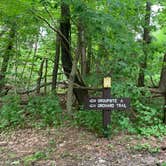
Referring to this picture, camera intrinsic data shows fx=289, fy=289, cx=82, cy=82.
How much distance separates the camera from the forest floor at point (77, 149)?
187 inches

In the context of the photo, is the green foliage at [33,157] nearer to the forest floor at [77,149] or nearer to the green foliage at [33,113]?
the forest floor at [77,149]

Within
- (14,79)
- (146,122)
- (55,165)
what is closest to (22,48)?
(14,79)

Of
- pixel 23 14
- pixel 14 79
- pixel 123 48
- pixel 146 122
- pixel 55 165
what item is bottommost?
pixel 55 165

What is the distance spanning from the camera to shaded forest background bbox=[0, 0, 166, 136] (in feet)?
18.6

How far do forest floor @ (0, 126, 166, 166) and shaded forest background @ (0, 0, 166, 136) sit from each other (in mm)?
388

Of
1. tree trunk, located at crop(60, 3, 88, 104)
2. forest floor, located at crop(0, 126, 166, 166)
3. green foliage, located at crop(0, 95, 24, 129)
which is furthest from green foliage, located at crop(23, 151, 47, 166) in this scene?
tree trunk, located at crop(60, 3, 88, 104)

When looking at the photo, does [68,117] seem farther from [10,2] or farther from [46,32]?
[46,32]

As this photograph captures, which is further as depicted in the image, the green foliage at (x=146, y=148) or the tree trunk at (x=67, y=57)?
the tree trunk at (x=67, y=57)

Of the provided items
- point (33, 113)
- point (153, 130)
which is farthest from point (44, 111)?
point (153, 130)

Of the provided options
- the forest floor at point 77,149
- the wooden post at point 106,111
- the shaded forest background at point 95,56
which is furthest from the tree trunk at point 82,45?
the forest floor at point 77,149

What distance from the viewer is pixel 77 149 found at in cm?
526

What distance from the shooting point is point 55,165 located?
15.1 feet

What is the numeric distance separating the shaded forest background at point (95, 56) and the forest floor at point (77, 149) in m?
0.39

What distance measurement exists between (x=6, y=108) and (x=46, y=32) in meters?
3.14
